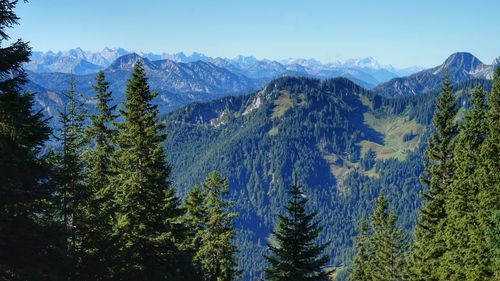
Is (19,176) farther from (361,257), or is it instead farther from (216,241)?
(361,257)

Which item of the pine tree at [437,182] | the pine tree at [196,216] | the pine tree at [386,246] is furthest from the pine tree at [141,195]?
the pine tree at [386,246]

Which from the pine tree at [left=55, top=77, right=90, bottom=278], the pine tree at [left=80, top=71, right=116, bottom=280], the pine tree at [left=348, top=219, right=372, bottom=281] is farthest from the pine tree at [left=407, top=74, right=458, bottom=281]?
the pine tree at [left=55, top=77, right=90, bottom=278]

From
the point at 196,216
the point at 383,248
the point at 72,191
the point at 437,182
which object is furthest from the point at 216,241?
the point at 383,248

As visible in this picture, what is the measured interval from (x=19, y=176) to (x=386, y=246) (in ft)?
172

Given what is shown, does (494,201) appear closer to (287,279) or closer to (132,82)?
(287,279)

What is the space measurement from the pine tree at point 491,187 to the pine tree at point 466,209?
932 millimetres

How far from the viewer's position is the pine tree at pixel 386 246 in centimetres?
6184

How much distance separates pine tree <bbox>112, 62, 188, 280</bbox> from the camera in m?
27.6

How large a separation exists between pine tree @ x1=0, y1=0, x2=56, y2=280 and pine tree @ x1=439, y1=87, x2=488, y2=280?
27.2 meters

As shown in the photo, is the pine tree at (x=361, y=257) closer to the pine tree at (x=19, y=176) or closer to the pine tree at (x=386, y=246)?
the pine tree at (x=386, y=246)

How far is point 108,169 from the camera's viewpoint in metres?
32.8

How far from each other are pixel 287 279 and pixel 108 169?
1452 centimetres

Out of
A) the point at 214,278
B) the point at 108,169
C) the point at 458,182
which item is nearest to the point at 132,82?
the point at 108,169

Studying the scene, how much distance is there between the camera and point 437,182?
1620 inches
